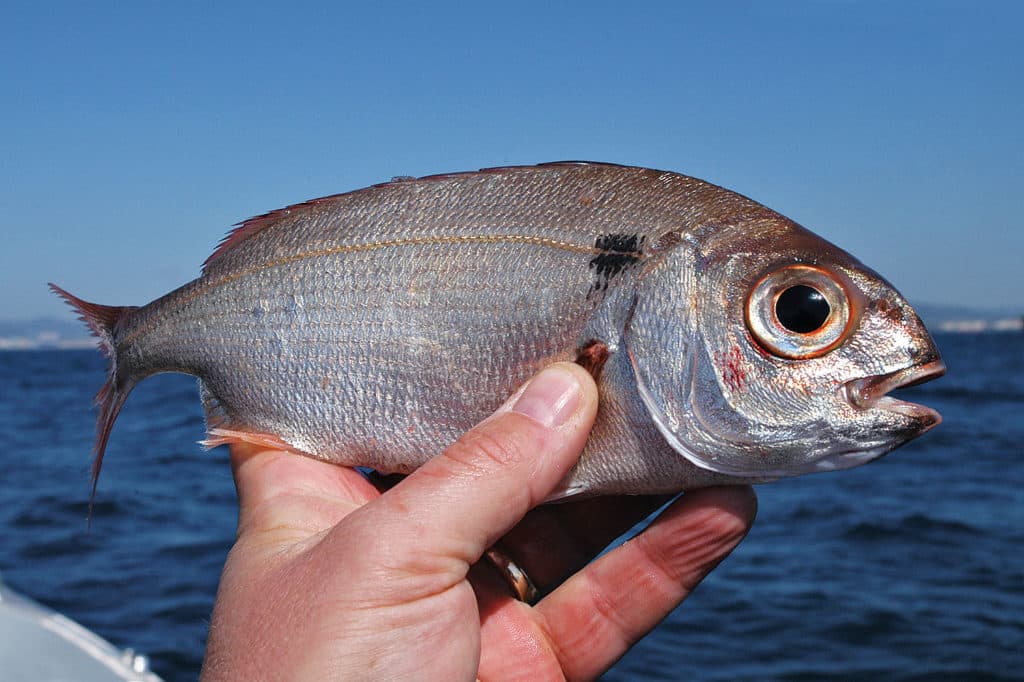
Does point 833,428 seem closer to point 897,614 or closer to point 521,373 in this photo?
point 521,373

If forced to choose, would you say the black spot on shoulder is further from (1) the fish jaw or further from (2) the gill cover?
(1) the fish jaw

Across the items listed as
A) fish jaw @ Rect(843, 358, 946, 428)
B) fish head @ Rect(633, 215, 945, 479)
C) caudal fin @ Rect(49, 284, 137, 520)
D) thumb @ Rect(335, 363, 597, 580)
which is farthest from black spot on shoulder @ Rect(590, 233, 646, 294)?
caudal fin @ Rect(49, 284, 137, 520)

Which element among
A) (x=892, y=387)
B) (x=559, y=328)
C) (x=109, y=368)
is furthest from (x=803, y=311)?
(x=109, y=368)

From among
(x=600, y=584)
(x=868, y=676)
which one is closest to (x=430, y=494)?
(x=600, y=584)

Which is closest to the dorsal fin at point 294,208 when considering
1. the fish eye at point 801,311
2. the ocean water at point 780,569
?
the fish eye at point 801,311

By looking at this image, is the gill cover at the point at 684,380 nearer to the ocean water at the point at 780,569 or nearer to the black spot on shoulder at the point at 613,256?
the black spot on shoulder at the point at 613,256

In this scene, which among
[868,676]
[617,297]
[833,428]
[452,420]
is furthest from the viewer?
[868,676]
